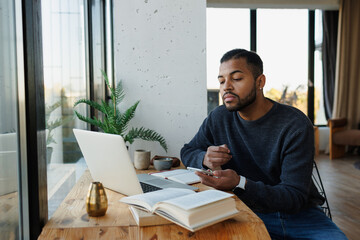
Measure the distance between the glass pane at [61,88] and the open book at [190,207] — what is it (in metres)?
0.61

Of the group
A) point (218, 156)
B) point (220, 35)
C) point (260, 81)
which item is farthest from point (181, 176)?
point (220, 35)

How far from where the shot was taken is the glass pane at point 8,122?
977 mm

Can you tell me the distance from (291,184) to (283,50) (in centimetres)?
564

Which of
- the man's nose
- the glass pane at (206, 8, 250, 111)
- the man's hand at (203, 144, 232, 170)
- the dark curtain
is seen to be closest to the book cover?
the man's hand at (203, 144, 232, 170)

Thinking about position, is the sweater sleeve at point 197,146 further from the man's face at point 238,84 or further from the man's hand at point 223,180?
the man's hand at point 223,180

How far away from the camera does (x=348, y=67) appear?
6.45 m

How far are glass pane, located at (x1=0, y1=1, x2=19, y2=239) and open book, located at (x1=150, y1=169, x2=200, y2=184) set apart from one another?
651 millimetres

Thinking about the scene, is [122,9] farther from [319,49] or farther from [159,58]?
[319,49]

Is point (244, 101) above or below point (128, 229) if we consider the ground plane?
above

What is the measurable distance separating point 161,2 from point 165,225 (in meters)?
1.50

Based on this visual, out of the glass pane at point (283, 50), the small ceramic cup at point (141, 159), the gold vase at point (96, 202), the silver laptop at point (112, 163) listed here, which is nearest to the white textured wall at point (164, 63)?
the small ceramic cup at point (141, 159)

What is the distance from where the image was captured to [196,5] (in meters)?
2.12

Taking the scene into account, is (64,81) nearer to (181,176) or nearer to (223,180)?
(181,176)

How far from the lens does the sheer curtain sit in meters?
6.34
